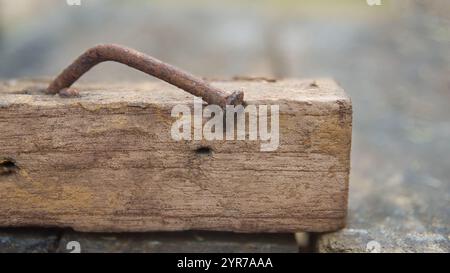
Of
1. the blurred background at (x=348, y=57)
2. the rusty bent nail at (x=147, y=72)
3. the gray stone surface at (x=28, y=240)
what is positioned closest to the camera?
the rusty bent nail at (x=147, y=72)

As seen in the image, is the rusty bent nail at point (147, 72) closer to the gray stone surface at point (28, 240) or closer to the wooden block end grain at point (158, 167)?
the wooden block end grain at point (158, 167)

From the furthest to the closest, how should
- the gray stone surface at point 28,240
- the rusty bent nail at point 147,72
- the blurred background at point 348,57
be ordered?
the blurred background at point 348,57
the gray stone surface at point 28,240
the rusty bent nail at point 147,72

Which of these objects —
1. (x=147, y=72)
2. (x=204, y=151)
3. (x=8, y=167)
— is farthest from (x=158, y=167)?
(x=8, y=167)

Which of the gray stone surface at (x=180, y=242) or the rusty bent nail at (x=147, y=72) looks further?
the gray stone surface at (x=180, y=242)

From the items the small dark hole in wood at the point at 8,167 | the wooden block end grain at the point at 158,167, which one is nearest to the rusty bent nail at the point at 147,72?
the wooden block end grain at the point at 158,167

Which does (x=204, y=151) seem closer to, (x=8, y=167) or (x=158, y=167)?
(x=158, y=167)

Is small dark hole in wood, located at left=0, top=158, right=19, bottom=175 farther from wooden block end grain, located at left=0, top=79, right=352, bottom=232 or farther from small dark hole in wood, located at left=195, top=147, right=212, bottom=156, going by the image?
small dark hole in wood, located at left=195, top=147, right=212, bottom=156

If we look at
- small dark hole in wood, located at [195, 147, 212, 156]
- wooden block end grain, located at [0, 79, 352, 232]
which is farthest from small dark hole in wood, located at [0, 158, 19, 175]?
small dark hole in wood, located at [195, 147, 212, 156]
